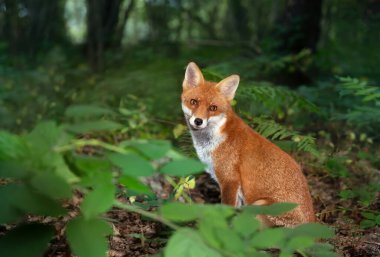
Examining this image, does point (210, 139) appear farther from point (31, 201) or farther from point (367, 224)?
point (31, 201)

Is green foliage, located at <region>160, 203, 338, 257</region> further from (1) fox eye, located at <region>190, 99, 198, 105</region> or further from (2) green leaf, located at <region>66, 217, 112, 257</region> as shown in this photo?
(1) fox eye, located at <region>190, 99, 198, 105</region>

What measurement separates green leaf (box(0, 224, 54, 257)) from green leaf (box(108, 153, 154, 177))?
1.66 feet

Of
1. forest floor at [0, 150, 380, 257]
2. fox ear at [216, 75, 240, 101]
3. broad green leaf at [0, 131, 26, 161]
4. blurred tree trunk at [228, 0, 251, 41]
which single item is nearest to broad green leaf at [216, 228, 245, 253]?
broad green leaf at [0, 131, 26, 161]

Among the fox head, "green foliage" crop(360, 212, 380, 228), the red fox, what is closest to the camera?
the red fox

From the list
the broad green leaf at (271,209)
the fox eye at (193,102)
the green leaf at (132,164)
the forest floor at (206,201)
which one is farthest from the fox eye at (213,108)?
the green leaf at (132,164)

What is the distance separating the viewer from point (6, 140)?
1807 mm

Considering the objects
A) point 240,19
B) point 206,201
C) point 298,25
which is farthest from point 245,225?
point 240,19

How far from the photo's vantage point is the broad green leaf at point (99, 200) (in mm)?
1788

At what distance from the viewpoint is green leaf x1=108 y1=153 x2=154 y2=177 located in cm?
175

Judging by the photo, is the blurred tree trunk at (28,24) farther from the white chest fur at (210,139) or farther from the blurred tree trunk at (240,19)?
the white chest fur at (210,139)

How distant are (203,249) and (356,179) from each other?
4.73 metres

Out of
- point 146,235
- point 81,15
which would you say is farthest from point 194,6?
point 146,235

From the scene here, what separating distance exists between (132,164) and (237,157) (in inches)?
118

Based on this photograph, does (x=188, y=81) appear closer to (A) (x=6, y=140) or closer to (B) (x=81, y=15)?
(A) (x=6, y=140)
